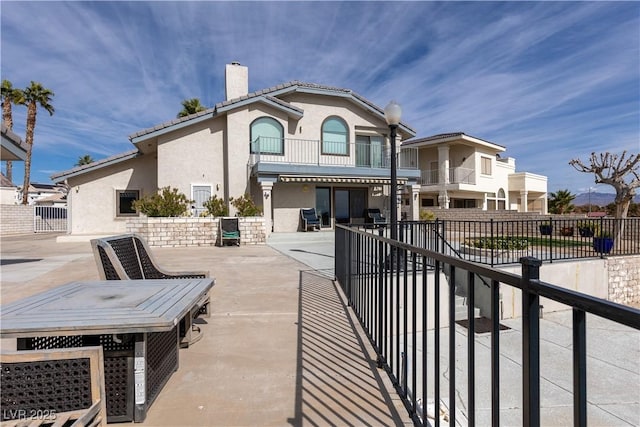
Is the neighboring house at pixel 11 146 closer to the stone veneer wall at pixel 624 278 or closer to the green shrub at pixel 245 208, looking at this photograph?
the green shrub at pixel 245 208

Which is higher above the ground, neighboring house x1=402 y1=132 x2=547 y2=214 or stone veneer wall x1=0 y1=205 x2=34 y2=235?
neighboring house x1=402 y1=132 x2=547 y2=214

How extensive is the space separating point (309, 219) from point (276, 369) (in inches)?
536

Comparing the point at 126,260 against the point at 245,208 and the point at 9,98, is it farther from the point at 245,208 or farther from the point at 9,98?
the point at 9,98

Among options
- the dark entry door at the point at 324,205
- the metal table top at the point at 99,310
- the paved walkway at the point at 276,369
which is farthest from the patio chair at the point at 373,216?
the metal table top at the point at 99,310

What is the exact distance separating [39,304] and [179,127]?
14.6 metres

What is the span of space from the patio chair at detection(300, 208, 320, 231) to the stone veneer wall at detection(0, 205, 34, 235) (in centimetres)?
1970

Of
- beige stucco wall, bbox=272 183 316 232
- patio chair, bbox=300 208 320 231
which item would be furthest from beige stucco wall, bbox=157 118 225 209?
patio chair, bbox=300 208 320 231

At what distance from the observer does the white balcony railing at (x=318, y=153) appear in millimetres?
16281

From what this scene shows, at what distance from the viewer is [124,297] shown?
96.0 inches

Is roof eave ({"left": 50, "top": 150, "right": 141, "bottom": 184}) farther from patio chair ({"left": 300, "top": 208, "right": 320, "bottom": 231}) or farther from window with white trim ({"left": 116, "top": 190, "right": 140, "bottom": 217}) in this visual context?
patio chair ({"left": 300, "top": 208, "right": 320, "bottom": 231})

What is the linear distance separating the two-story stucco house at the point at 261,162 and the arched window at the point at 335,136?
56 mm

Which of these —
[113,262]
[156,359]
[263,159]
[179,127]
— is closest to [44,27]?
[179,127]

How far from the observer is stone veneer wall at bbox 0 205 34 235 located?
21.1 metres

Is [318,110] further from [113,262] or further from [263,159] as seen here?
[113,262]
